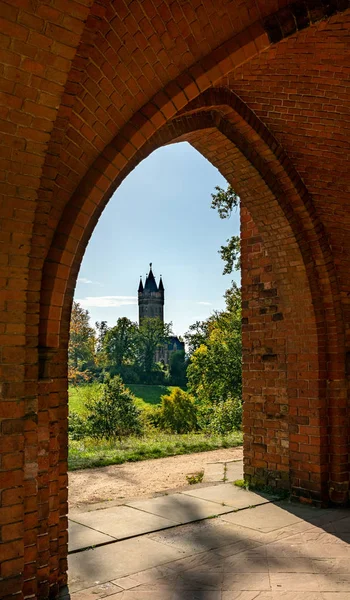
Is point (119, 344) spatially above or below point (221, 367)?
above

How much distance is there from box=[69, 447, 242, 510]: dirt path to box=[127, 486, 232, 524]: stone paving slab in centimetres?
35

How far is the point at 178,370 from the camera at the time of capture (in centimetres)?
5547

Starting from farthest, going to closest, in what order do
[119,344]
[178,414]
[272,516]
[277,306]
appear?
[119,344] → [178,414] → [277,306] → [272,516]

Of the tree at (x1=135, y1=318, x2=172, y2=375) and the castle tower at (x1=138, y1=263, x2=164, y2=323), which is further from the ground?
the castle tower at (x1=138, y1=263, x2=164, y2=323)

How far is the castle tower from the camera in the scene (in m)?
Result: 91.6

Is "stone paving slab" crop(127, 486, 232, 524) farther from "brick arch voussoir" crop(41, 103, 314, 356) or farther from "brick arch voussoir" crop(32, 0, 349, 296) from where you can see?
"brick arch voussoir" crop(32, 0, 349, 296)

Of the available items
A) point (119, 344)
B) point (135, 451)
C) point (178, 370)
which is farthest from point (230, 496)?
point (178, 370)

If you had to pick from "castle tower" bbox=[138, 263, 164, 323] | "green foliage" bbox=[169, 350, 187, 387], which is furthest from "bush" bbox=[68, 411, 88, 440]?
"castle tower" bbox=[138, 263, 164, 323]

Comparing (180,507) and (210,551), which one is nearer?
(210,551)

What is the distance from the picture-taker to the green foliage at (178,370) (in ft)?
179

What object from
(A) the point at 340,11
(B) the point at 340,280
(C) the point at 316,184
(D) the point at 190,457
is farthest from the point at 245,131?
(D) the point at 190,457

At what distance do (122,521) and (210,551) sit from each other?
1.17m

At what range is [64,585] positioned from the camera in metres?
3.78

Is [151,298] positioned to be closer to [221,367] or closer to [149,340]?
[149,340]
